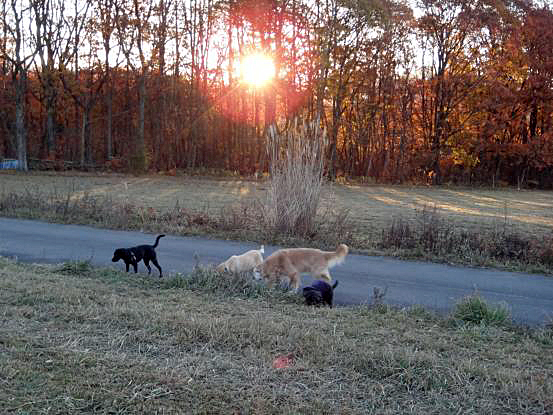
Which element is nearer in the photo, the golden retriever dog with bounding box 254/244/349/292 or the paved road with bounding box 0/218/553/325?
the paved road with bounding box 0/218/553/325

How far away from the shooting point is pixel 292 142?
12.1 metres

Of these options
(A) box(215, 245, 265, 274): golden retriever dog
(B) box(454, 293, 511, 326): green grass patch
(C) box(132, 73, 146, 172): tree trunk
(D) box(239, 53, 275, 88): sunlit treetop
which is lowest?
(B) box(454, 293, 511, 326): green grass patch

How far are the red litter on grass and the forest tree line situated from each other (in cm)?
3188

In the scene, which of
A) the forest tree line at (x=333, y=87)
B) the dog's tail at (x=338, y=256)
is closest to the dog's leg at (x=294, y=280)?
the dog's tail at (x=338, y=256)

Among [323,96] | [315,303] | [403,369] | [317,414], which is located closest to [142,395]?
[317,414]

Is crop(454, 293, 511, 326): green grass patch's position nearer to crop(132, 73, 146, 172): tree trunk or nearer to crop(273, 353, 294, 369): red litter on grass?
crop(273, 353, 294, 369): red litter on grass

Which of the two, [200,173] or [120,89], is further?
[120,89]

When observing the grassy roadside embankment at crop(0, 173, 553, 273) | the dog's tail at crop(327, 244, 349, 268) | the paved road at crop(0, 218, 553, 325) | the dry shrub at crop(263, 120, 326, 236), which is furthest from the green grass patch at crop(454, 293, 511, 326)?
the dry shrub at crop(263, 120, 326, 236)

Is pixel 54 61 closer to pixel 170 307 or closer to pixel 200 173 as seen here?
pixel 200 173

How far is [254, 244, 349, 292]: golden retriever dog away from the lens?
7781 millimetres

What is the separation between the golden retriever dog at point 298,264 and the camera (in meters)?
7.78

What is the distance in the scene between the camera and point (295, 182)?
12.0 m

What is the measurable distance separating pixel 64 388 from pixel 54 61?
4357cm

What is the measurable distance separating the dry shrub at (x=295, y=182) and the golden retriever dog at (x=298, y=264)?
13.3 feet
